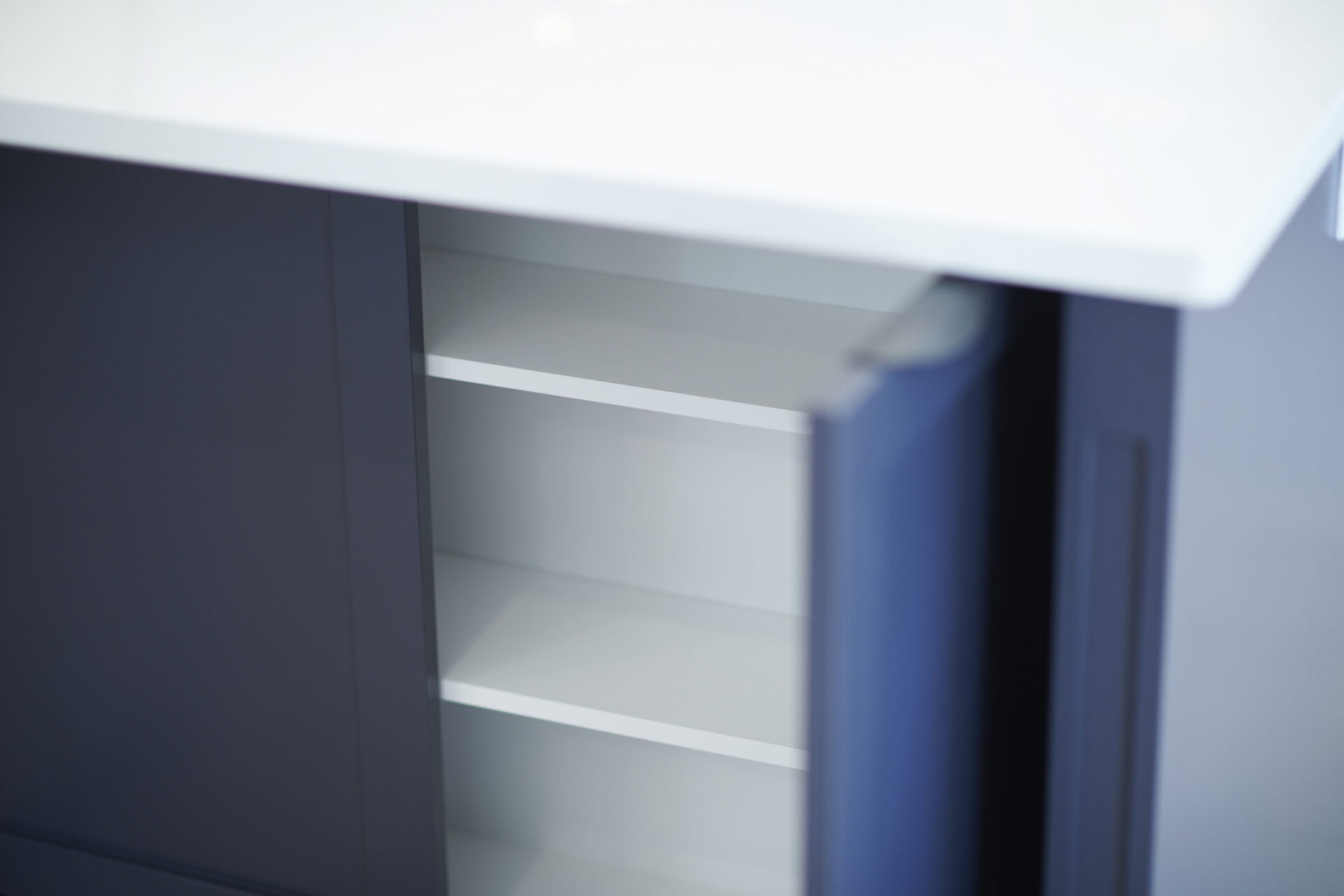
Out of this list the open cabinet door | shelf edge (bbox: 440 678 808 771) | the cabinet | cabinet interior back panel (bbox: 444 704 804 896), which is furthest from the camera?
cabinet interior back panel (bbox: 444 704 804 896)

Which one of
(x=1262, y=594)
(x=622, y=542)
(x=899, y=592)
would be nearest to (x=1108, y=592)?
(x=899, y=592)

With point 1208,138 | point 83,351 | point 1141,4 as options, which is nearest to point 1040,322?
point 1208,138

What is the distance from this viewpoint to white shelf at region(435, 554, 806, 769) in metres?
1.29

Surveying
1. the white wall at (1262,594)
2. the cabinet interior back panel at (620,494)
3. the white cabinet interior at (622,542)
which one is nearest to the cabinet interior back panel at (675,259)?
the white cabinet interior at (622,542)

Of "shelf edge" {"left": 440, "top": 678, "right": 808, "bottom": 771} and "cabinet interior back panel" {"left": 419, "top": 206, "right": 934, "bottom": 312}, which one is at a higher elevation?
"cabinet interior back panel" {"left": 419, "top": 206, "right": 934, "bottom": 312}

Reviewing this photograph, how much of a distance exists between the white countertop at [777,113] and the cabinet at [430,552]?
109mm

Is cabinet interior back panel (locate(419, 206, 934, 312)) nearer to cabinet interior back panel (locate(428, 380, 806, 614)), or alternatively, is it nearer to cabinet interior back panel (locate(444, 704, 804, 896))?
cabinet interior back panel (locate(428, 380, 806, 614))

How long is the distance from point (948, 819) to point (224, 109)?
2.04 ft

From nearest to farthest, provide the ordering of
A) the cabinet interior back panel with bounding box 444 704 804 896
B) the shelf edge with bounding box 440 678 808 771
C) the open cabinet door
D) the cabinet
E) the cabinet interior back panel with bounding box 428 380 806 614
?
the open cabinet door → the cabinet → the shelf edge with bounding box 440 678 808 771 → the cabinet interior back panel with bounding box 428 380 806 614 → the cabinet interior back panel with bounding box 444 704 804 896

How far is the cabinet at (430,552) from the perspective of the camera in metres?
1.15

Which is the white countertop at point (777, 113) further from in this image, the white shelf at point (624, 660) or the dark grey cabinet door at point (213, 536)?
the white shelf at point (624, 660)

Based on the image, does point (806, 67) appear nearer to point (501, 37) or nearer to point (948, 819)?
point (501, 37)

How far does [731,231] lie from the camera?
862 mm

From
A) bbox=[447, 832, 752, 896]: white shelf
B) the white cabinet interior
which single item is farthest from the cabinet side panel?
bbox=[447, 832, 752, 896]: white shelf
